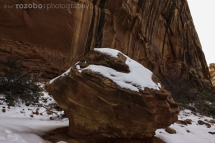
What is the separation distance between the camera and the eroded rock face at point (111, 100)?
303 centimetres

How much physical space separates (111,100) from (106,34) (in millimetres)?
7872

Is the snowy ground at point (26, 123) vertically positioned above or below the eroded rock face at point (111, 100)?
below

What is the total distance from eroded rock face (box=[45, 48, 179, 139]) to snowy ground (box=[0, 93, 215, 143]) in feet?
2.08

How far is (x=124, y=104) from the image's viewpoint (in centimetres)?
301

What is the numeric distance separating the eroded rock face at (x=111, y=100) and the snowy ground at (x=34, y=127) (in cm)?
64

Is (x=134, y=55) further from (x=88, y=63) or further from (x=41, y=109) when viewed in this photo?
(x=88, y=63)

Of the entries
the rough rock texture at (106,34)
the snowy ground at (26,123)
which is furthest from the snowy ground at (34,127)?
the rough rock texture at (106,34)

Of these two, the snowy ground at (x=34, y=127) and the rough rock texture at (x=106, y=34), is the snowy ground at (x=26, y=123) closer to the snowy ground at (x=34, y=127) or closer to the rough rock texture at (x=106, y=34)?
the snowy ground at (x=34, y=127)

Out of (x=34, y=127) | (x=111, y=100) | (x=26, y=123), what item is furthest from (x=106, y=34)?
(x=111, y=100)

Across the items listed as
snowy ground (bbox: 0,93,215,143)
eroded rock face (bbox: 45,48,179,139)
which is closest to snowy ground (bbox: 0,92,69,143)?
snowy ground (bbox: 0,93,215,143)

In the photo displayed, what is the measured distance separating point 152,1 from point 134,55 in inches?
163

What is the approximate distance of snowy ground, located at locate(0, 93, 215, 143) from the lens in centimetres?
288

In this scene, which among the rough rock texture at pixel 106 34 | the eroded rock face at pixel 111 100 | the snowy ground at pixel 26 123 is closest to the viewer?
the snowy ground at pixel 26 123

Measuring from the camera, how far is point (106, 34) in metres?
10.6
